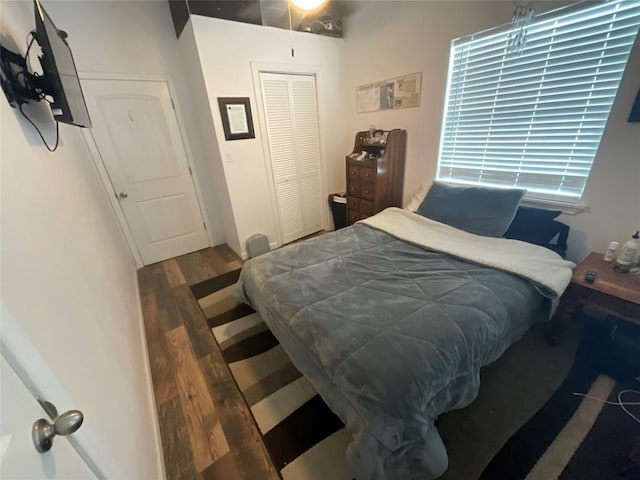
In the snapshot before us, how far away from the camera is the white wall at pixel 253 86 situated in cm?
238

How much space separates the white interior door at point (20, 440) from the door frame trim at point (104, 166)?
9.29 ft

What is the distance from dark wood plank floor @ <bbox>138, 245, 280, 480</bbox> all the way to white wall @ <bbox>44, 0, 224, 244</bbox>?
6.90ft

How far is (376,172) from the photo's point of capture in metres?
2.73

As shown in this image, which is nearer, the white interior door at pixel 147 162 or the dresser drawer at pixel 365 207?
the white interior door at pixel 147 162

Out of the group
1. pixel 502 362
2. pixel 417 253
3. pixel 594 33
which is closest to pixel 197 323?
pixel 417 253

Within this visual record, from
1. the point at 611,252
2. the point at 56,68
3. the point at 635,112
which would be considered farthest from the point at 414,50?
the point at 56,68

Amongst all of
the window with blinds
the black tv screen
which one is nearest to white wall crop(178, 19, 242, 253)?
the black tv screen

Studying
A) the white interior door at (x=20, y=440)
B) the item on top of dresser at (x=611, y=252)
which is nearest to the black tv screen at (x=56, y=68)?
the white interior door at (x=20, y=440)

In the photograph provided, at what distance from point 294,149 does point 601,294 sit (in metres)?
2.87

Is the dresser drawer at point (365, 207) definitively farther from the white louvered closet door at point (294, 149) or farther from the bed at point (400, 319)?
the bed at point (400, 319)

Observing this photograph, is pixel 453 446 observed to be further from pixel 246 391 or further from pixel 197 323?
pixel 197 323

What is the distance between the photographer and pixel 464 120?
2.37 metres

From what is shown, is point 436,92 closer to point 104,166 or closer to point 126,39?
point 126,39

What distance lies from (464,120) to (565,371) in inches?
80.4
